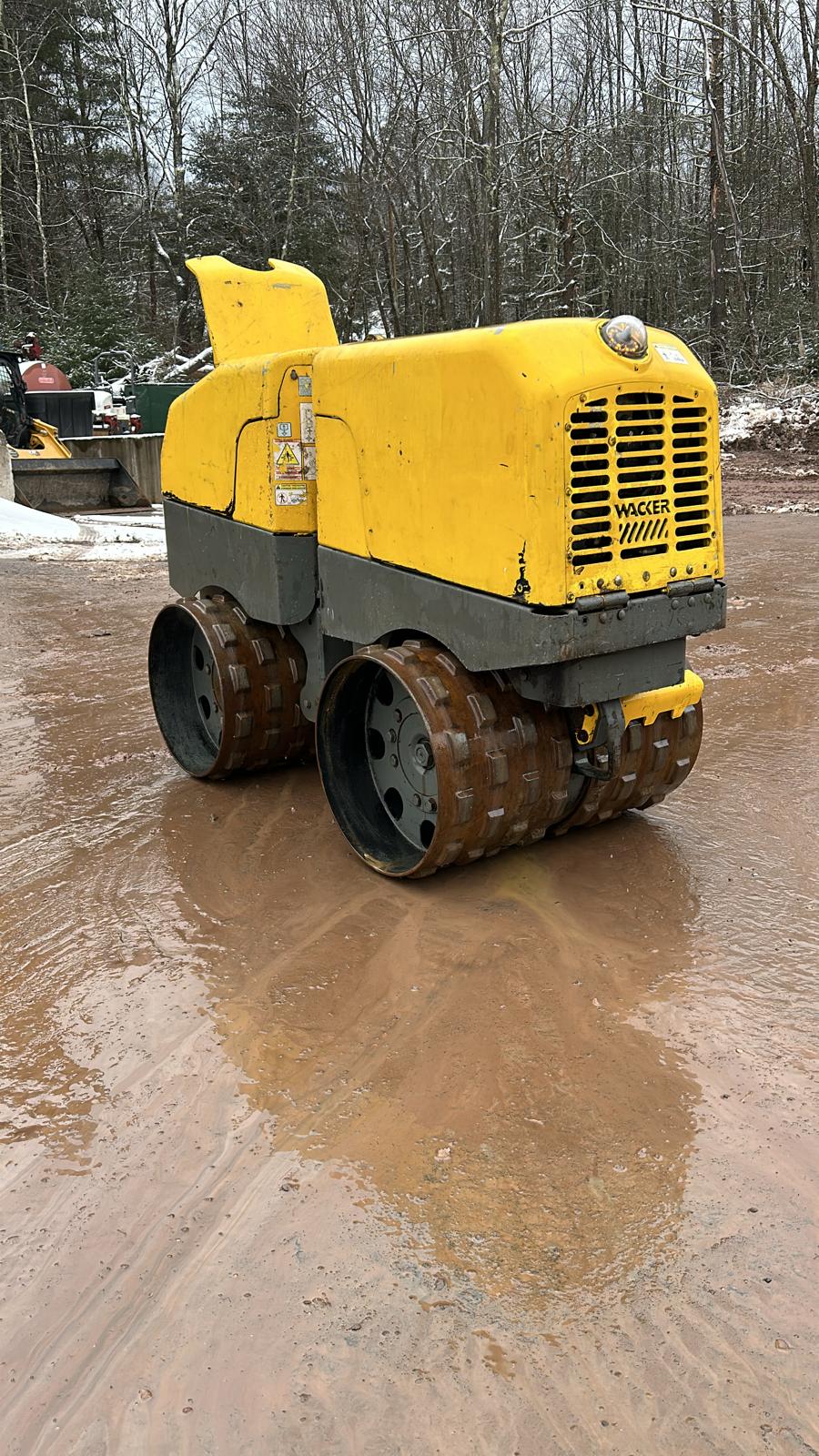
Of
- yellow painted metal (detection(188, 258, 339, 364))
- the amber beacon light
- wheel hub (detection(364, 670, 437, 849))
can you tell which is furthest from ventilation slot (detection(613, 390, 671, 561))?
yellow painted metal (detection(188, 258, 339, 364))

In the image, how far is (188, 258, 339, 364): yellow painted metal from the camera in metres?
5.40

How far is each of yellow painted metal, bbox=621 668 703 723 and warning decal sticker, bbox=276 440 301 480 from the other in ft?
5.64

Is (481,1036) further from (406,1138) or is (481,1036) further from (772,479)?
(772,479)

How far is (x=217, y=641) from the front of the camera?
209 inches

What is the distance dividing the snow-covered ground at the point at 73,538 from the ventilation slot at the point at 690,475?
977 cm

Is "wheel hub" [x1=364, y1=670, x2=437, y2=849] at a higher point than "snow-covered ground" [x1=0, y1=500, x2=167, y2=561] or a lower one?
lower

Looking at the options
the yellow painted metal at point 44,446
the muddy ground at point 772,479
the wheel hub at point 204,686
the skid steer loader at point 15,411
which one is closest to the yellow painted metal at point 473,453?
the wheel hub at point 204,686

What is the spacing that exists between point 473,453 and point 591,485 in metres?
0.40

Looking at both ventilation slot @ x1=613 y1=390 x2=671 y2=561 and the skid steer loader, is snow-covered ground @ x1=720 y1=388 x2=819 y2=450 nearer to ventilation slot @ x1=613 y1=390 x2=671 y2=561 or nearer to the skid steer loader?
the skid steer loader

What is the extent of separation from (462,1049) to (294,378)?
2770 millimetres

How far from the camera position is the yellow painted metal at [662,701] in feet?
13.7

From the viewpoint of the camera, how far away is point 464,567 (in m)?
3.94

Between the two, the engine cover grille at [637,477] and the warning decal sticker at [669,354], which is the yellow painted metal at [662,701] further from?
the warning decal sticker at [669,354]

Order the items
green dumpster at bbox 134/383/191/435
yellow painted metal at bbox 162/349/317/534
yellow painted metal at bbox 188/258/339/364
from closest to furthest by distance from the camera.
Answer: yellow painted metal at bbox 162/349/317/534
yellow painted metal at bbox 188/258/339/364
green dumpster at bbox 134/383/191/435
